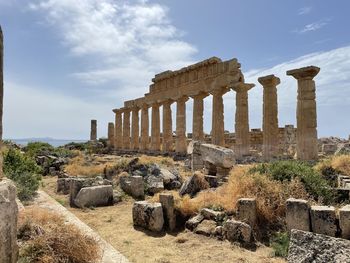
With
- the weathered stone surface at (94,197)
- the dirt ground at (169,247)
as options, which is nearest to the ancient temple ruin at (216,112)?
the weathered stone surface at (94,197)

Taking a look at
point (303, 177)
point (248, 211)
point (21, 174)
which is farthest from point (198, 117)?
point (248, 211)

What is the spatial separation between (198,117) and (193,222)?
20545 mm

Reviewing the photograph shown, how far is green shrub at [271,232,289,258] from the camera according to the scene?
6.48 metres

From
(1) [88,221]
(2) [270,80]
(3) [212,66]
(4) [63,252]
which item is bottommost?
(1) [88,221]

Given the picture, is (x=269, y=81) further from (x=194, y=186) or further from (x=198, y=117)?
(x=194, y=186)

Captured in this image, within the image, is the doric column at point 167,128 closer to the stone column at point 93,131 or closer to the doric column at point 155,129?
the doric column at point 155,129

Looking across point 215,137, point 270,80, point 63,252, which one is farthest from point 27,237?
point 215,137

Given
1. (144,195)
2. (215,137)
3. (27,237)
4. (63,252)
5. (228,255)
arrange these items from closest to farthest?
(63,252), (27,237), (228,255), (144,195), (215,137)

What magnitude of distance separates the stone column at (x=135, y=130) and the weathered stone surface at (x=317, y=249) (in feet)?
117

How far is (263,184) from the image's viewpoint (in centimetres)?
862

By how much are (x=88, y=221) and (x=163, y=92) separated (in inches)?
1003

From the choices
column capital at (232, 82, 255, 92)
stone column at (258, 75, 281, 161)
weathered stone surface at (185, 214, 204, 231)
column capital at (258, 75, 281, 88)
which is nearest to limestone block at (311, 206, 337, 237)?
weathered stone surface at (185, 214, 204, 231)

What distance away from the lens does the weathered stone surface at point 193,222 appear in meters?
8.39

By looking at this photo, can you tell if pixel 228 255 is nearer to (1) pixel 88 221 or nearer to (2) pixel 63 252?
(2) pixel 63 252
